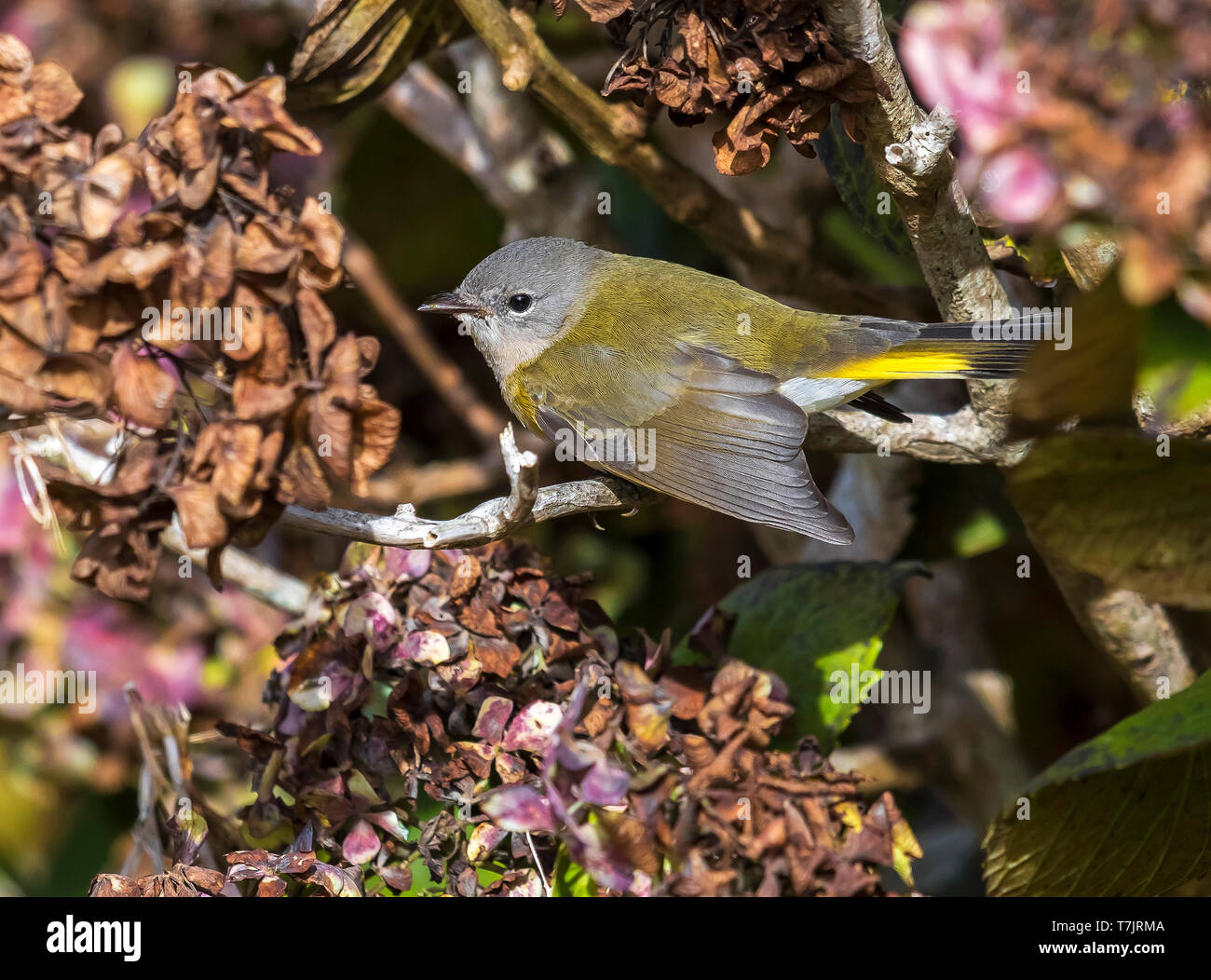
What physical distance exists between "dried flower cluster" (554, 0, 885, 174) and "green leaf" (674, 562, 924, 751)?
0.75 m

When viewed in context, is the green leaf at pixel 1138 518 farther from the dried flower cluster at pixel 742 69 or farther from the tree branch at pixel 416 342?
the tree branch at pixel 416 342

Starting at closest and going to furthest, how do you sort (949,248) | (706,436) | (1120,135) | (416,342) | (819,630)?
(1120,135)
(949,248)
(819,630)
(706,436)
(416,342)

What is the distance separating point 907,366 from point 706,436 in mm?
414

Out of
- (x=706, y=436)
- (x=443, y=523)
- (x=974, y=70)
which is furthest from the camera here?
(x=706, y=436)

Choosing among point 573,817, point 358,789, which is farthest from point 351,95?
point 573,817

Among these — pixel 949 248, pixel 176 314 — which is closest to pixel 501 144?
pixel 949 248

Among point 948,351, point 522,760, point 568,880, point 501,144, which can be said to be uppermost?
point 501,144

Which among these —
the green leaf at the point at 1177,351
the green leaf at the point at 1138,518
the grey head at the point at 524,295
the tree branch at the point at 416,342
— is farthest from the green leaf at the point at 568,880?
the tree branch at the point at 416,342

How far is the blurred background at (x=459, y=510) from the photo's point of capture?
8.70ft

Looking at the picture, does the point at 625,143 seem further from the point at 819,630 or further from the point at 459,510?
the point at 459,510

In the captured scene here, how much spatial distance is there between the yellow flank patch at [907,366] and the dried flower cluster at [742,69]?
545 mm

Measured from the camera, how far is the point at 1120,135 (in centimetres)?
108

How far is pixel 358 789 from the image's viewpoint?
5.40ft

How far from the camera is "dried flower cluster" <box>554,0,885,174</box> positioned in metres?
1.61
